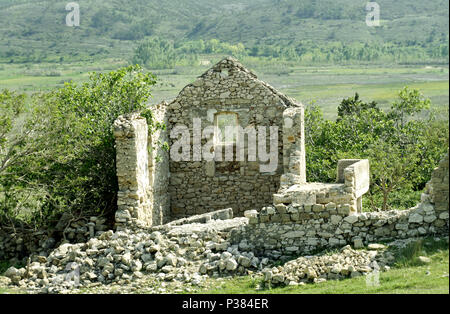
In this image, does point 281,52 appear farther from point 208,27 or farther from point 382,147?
point 382,147

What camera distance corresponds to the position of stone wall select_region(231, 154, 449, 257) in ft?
39.7

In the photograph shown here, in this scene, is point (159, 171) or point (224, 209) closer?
point (224, 209)

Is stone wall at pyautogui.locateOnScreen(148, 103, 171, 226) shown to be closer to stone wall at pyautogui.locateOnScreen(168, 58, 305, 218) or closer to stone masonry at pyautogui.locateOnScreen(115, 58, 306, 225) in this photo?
stone masonry at pyautogui.locateOnScreen(115, 58, 306, 225)

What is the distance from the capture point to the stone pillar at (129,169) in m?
15.7

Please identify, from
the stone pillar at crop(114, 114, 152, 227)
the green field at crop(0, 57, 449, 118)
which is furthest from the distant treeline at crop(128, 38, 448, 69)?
the stone pillar at crop(114, 114, 152, 227)

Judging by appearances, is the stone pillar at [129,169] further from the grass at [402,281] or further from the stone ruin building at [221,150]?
the grass at [402,281]

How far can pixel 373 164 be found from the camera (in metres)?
22.5

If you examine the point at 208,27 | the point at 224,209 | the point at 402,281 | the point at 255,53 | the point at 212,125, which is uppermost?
the point at 208,27

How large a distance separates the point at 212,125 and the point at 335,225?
22.8ft

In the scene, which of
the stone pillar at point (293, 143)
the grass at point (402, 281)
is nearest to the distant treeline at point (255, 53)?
the stone pillar at point (293, 143)

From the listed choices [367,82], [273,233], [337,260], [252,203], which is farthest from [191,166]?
[367,82]

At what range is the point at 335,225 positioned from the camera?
508 inches

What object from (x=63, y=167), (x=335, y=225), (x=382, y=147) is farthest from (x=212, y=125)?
(x=382, y=147)

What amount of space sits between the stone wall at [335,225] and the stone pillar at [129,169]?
3289mm
